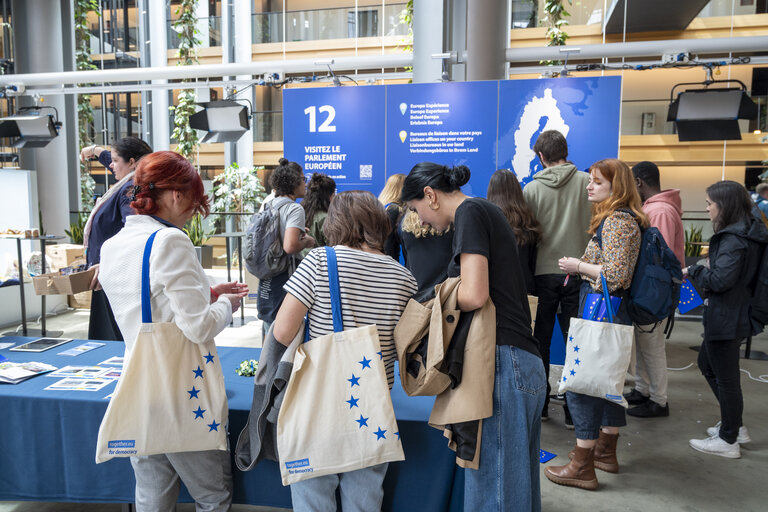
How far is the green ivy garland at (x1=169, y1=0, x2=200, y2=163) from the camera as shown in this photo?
1120 centimetres

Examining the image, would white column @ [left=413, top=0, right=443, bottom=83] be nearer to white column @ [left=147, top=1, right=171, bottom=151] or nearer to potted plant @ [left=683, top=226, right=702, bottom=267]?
potted plant @ [left=683, top=226, right=702, bottom=267]

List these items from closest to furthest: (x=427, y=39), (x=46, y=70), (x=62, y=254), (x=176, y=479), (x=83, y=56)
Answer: (x=176, y=479), (x=427, y=39), (x=62, y=254), (x=46, y=70), (x=83, y=56)

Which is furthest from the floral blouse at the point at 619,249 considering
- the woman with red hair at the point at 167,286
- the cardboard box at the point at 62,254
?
the cardboard box at the point at 62,254

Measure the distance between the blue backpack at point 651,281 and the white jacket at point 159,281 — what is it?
1.92 m

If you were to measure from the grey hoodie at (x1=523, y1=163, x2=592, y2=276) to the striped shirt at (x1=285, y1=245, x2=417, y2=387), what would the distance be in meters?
1.97

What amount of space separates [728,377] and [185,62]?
11036 millimetres

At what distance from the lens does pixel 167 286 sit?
169 centimetres

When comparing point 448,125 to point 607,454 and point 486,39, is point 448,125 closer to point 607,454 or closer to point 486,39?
point 486,39

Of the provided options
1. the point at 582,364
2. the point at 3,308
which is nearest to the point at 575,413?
the point at 582,364

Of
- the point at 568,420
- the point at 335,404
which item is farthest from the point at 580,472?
the point at 335,404

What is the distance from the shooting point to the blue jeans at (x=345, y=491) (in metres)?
1.78

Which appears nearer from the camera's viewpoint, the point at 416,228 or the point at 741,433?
the point at 416,228

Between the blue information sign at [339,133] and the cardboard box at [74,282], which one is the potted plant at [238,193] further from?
the cardboard box at [74,282]

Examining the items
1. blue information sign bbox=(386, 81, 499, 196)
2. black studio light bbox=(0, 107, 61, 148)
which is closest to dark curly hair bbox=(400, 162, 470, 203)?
blue information sign bbox=(386, 81, 499, 196)
